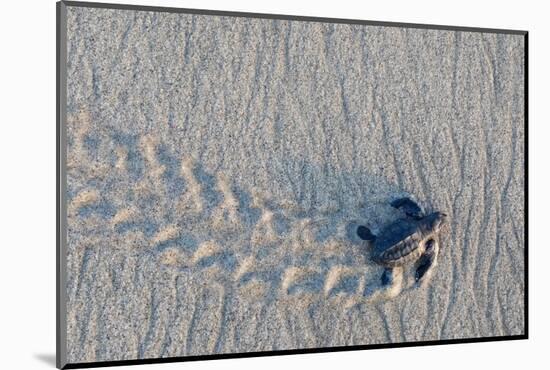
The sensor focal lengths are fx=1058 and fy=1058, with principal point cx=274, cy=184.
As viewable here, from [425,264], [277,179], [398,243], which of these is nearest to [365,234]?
[398,243]

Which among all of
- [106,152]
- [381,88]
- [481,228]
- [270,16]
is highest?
[270,16]

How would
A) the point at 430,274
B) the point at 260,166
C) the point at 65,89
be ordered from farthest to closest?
the point at 430,274, the point at 260,166, the point at 65,89

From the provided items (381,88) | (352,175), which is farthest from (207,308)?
(381,88)

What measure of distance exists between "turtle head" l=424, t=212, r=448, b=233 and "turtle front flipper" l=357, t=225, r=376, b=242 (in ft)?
0.88

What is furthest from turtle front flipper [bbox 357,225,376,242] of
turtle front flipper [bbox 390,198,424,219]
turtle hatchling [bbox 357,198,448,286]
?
turtle front flipper [bbox 390,198,424,219]

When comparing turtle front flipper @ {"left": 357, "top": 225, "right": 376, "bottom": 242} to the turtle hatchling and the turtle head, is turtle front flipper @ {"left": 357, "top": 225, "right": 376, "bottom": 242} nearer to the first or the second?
the turtle hatchling

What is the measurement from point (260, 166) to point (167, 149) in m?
0.40

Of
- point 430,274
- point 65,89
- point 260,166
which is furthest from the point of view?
point 430,274

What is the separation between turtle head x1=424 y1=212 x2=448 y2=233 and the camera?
4660mm

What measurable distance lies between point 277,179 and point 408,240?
0.66 m

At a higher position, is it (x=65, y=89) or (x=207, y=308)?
(x=65, y=89)

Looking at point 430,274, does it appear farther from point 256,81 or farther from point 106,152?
point 106,152

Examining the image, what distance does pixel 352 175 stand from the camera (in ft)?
14.9

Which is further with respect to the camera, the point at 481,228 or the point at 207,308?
the point at 481,228
